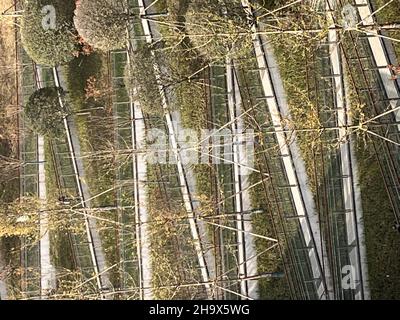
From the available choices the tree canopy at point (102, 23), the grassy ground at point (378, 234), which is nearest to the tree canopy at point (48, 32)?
the tree canopy at point (102, 23)

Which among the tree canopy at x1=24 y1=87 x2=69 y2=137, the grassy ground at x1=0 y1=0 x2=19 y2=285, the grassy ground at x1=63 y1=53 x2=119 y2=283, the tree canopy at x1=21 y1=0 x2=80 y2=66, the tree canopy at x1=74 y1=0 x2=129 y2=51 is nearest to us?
the tree canopy at x1=74 y1=0 x2=129 y2=51

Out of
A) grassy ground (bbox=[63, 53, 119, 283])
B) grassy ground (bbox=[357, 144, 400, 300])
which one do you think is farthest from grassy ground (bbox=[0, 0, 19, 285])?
grassy ground (bbox=[357, 144, 400, 300])

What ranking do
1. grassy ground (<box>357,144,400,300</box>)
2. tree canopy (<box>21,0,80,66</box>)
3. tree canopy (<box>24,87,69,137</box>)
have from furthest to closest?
tree canopy (<box>24,87,69,137</box>)
tree canopy (<box>21,0,80,66</box>)
grassy ground (<box>357,144,400,300</box>)

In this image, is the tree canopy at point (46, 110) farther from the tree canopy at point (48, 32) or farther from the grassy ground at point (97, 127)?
the tree canopy at point (48, 32)

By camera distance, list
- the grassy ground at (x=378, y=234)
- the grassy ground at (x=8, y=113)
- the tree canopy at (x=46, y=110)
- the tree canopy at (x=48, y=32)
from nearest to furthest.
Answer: the grassy ground at (x=378, y=234) < the tree canopy at (x=48, y=32) < the tree canopy at (x=46, y=110) < the grassy ground at (x=8, y=113)

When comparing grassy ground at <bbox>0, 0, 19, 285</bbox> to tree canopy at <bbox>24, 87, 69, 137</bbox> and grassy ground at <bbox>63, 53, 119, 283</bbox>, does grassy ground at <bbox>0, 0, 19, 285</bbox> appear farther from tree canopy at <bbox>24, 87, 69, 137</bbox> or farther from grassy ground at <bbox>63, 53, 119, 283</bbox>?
grassy ground at <bbox>63, 53, 119, 283</bbox>
